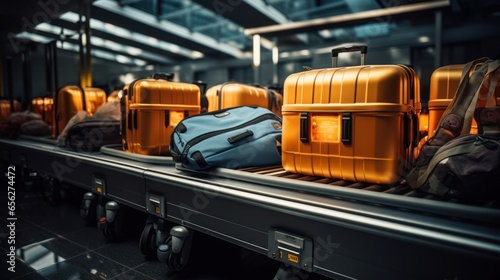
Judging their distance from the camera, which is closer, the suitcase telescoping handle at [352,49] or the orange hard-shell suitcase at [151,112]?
the suitcase telescoping handle at [352,49]

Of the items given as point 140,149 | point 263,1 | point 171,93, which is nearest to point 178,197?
point 140,149

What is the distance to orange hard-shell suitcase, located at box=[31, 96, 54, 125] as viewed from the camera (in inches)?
144

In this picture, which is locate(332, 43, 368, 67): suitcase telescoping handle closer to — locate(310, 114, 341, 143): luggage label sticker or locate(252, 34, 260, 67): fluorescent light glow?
locate(310, 114, 341, 143): luggage label sticker

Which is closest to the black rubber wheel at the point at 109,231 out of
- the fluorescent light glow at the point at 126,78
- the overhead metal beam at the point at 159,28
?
the overhead metal beam at the point at 159,28

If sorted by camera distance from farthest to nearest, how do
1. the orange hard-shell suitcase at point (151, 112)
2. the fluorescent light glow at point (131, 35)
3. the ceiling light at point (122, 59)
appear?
the ceiling light at point (122, 59)
the fluorescent light glow at point (131, 35)
the orange hard-shell suitcase at point (151, 112)

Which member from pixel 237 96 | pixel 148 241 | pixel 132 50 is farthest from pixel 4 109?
pixel 132 50

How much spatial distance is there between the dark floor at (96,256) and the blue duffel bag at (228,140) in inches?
21.6

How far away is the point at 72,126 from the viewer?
2391 millimetres

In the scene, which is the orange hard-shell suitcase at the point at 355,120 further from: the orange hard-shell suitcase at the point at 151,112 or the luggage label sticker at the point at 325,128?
the orange hard-shell suitcase at the point at 151,112

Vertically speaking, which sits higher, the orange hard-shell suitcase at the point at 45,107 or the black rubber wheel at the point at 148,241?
the orange hard-shell suitcase at the point at 45,107

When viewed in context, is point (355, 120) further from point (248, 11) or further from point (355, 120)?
point (248, 11)

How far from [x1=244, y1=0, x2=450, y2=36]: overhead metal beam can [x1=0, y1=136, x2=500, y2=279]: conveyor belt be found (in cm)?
199

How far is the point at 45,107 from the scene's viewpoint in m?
3.78

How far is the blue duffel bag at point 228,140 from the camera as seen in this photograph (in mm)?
1459
